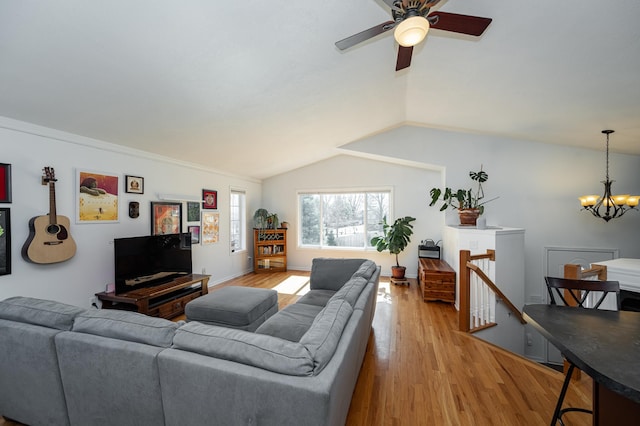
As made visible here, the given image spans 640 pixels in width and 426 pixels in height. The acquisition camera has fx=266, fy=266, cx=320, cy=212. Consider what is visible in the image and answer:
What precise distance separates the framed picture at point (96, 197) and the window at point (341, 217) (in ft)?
12.8

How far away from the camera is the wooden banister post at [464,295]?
3.17 meters

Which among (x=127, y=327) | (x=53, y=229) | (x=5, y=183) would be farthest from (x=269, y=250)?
(x=127, y=327)

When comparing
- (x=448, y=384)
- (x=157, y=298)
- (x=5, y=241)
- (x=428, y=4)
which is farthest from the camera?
(x=157, y=298)

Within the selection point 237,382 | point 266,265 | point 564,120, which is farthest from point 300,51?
point 266,265

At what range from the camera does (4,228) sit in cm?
242

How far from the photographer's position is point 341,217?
255 inches

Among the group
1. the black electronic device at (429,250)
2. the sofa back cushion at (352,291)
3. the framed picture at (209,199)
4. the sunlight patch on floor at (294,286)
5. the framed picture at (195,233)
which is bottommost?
the sunlight patch on floor at (294,286)

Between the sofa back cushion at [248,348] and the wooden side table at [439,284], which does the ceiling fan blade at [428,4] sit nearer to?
the sofa back cushion at [248,348]

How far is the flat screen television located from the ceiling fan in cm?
330

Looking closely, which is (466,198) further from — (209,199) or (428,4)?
(209,199)

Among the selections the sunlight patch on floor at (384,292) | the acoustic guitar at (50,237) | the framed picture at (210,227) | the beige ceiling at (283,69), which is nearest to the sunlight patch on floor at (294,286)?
the sunlight patch on floor at (384,292)

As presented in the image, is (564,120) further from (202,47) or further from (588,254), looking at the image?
(202,47)

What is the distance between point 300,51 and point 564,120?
3.59 metres

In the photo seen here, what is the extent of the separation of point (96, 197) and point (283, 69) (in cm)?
270
